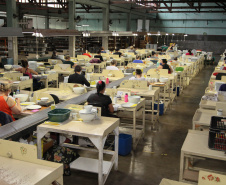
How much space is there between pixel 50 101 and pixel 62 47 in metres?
17.3

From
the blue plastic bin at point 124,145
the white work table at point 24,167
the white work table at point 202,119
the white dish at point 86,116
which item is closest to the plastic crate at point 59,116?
the white dish at point 86,116

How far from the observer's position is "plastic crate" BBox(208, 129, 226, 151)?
3229 mm

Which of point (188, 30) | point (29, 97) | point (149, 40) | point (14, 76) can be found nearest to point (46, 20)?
Result: point (149, 40)

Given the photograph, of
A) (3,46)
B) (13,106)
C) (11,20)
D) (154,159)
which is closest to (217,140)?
(154,159)

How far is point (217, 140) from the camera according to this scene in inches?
130

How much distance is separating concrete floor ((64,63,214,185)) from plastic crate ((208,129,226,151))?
4.35 feet

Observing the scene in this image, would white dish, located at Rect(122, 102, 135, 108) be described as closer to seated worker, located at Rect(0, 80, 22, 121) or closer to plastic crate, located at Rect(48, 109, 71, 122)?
plastic crate, located at Rect(48, 109, 71, 122)

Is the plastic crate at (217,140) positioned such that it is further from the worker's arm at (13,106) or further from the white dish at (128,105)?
the worker's arm at (13,106)

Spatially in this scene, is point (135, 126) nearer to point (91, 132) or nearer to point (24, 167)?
point (91, 132)

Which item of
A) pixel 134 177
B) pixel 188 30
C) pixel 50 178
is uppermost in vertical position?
pixel 188 30

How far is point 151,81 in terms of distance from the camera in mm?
8398

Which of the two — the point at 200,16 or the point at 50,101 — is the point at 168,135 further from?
the point at 200,16

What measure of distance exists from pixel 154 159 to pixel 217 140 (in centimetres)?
201

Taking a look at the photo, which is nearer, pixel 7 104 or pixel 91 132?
pixel 91 132
